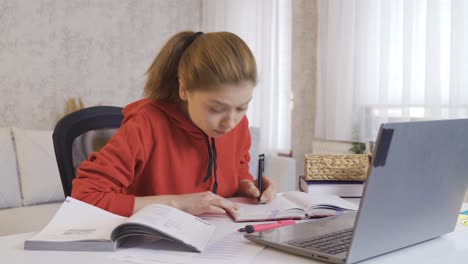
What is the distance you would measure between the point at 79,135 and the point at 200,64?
17.8 inches

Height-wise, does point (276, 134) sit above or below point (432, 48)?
below

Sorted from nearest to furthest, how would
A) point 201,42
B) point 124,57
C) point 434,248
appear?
point 434,248 < point 201,42 < point 124,57

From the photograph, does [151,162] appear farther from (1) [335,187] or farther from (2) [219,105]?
(1) [335,187]

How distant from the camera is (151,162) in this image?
133cm

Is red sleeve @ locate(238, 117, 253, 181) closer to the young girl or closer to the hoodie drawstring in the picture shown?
the young girl

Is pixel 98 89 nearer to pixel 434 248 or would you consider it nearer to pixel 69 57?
pixel 69 57

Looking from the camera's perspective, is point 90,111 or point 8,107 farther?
point 8,107

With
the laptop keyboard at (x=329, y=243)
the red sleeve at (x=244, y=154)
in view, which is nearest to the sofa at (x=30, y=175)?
the red sleeve at (x=244, y=154)

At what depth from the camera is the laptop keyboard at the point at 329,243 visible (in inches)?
31.8

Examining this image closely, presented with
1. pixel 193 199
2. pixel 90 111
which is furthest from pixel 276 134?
pixel 193 199

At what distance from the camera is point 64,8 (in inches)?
136

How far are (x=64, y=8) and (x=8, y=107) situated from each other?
780 millimetres

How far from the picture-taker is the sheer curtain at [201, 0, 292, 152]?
3582 mm

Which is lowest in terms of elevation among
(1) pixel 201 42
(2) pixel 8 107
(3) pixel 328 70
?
(2) pixel 8 107
